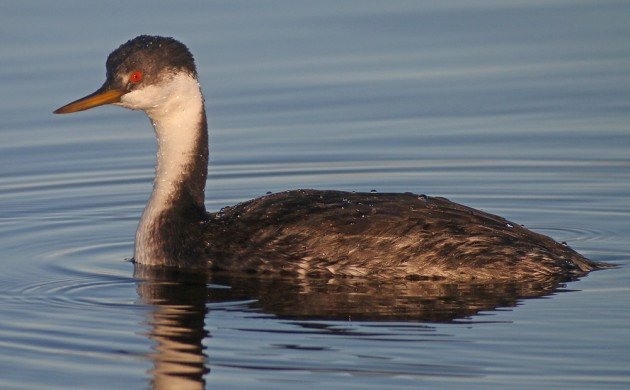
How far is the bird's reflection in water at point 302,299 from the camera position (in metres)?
11.4

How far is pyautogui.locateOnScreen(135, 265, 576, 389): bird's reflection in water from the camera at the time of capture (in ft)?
37.6

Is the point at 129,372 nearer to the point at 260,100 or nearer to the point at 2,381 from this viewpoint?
the point at 2,381

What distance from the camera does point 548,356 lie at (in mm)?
10391

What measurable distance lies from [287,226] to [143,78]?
199 centimetres

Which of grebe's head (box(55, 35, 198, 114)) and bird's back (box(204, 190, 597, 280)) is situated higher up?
grebe's head (box(55, 35, 198, 114))

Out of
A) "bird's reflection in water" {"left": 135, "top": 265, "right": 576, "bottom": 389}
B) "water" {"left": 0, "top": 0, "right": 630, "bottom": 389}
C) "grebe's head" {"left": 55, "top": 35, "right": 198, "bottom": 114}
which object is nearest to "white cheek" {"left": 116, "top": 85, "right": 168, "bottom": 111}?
"grebe's head" {"left": 55, "top": 35, "right": 198, "bottom": 114}

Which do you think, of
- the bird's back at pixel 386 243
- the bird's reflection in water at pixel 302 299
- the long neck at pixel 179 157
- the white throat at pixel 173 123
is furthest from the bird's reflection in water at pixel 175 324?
the white throat at pixel 173 123

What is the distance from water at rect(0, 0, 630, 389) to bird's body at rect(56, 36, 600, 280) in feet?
0.79

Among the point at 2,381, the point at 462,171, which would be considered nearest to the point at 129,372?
the point at 2,381

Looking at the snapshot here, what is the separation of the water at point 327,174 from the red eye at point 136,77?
1.50 metres

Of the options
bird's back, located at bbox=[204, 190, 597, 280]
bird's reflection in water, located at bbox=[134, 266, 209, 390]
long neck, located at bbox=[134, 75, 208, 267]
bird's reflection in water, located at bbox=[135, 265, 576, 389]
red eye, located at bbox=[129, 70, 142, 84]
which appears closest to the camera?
bird's reflection in water, located at bbox=[134, 266, 209, 390]

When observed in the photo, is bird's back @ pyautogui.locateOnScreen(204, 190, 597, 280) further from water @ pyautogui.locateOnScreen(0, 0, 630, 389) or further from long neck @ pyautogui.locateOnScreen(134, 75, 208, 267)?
long neck @ pyautogui.locateOnScreen(134, 75, 208, 267)

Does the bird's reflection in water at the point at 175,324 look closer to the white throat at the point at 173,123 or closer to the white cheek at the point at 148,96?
the white throat at the point at 173,123

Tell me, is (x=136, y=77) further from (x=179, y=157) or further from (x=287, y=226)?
(x=287, y=226)
